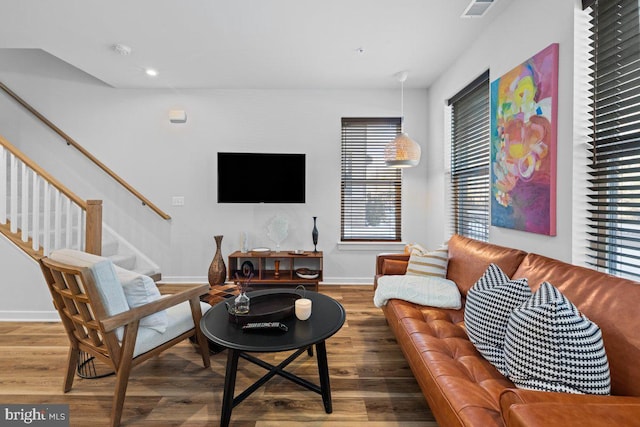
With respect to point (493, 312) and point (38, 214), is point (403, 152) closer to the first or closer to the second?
point (493, 312)

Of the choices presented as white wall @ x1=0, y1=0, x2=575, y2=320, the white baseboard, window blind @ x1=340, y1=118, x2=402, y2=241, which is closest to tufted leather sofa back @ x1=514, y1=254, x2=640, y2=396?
white wall @ x1=0, y1=0, x2=575, y2=320

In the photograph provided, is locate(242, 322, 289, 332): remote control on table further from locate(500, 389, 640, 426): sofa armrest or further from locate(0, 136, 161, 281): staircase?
locate(0, 136, 161, 281): staircase

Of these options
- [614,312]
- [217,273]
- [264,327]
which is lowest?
[217,273]

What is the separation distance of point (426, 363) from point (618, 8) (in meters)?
2.01

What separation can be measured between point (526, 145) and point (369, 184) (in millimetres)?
2038

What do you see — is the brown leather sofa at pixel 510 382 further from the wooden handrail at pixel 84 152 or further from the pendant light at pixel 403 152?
the wooden handrail at pixel 84 152

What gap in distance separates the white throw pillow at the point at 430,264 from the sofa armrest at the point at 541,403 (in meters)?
1.48

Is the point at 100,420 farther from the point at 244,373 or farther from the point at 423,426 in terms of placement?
the point at 423,426

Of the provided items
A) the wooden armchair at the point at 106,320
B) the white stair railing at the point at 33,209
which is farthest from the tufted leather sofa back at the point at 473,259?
the white stair railing at the point at 33,209

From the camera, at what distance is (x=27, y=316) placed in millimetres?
2676

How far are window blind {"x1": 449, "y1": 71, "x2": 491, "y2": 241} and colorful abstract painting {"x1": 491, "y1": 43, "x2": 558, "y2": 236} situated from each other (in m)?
0.27

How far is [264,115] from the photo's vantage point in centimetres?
376

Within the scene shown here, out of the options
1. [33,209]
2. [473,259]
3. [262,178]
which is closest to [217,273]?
[262,178]

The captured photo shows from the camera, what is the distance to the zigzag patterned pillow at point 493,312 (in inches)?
53.0
